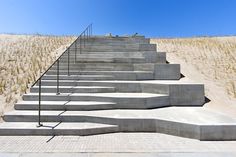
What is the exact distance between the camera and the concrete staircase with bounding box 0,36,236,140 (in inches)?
192

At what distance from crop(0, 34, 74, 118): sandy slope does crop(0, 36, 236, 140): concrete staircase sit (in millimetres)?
789

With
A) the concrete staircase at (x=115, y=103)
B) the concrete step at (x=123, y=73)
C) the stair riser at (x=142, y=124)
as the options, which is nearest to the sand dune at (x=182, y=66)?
the concrete staircase at (x=115, y=103)

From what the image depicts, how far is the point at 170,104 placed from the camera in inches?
263

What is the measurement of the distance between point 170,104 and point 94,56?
448 centimetres

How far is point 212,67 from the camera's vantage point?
1070cm

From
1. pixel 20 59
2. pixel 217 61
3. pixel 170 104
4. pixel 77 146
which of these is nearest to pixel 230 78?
pixel 217 61

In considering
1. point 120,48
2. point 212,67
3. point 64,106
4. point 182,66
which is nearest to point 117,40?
point 120,48

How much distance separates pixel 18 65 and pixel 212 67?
8878mm

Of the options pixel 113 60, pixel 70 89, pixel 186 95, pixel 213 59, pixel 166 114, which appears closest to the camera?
pixel 166 114

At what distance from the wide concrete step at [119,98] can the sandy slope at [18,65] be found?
1089 mm

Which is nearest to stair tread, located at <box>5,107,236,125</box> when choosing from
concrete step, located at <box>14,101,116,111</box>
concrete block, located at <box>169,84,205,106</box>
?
concrete step, located at <box>14,101,116,111</box>

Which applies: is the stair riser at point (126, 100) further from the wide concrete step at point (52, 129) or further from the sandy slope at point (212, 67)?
the sandy slope at point (212, 67)

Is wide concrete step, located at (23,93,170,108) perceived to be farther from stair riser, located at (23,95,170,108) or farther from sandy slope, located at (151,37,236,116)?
sandy slope, located at (151,37,236,116)

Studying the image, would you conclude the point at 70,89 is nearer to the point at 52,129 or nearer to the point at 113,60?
the point at 52,129
